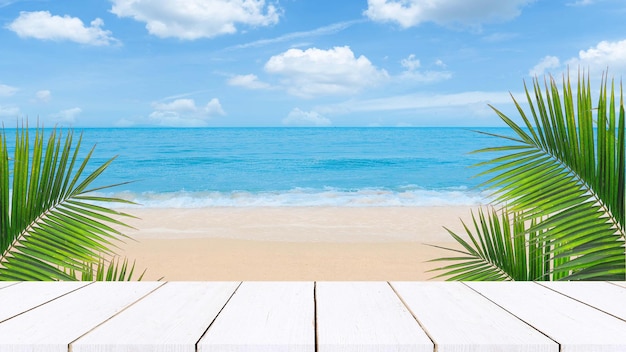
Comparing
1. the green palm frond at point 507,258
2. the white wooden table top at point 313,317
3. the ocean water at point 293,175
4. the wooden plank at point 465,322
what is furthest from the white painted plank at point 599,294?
the ocean water at point 293,175

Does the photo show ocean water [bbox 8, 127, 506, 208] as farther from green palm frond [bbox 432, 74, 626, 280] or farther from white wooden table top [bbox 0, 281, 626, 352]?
white wooden table top [bbox 0, 281, 626, 352]

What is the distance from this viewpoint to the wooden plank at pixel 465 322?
99 cm

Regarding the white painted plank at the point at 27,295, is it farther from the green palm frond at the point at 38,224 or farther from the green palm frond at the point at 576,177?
the green palm frond at the point at 576,177

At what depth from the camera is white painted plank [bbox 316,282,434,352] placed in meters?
0.99

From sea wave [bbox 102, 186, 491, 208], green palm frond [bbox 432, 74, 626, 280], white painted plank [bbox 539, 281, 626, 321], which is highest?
green palm frond [bbox 432, 74, 626, 280]

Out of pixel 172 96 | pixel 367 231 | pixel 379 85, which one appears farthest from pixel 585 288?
pixel 379 85

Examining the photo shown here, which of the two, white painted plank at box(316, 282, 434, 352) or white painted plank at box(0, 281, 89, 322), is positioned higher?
white painted plank at box(316, 282, 434, 352)

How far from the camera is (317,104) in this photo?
195ft

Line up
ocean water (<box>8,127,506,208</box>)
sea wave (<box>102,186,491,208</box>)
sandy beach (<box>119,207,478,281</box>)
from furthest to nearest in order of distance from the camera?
1. ocean water (<box>8,127,506,208</box>)
2. sea wave (<box>102,186,491,208</box>)
3. sandy beach (<box>119,207,478,281</box>)

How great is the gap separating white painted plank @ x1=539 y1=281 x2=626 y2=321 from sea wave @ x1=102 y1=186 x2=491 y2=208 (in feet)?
39.0

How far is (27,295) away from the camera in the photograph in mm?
1369

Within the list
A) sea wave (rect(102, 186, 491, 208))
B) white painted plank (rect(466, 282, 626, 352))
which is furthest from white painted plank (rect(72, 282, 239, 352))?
sea wave (rect(102, 186, 491, 208))

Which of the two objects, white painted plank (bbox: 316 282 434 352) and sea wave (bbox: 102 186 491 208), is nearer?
white painted plank (bbox: 316 282 434 352)

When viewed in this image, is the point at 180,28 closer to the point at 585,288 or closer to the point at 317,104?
the point at 317,104
